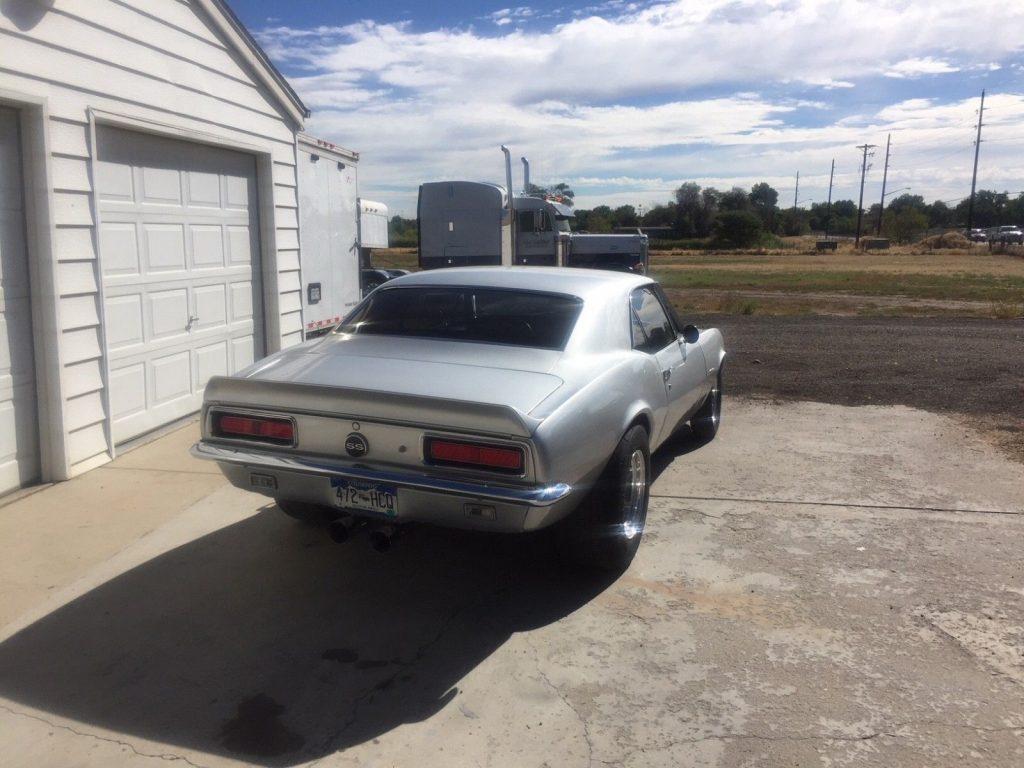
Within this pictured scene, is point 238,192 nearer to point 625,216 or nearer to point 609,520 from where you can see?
point 609,520

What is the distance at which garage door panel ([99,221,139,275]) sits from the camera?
6.32 m

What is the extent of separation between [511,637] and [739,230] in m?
80.2

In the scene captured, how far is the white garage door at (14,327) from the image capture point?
5.46 metres

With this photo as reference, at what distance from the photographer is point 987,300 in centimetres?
2367

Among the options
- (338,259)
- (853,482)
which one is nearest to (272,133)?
(338,259)

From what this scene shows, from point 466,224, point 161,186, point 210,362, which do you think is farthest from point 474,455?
point 466,224

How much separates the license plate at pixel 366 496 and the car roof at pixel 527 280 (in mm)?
1690

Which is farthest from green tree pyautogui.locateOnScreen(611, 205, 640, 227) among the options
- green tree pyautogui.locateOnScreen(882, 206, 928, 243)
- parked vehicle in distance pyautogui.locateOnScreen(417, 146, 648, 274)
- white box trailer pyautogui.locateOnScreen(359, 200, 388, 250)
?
white box trailer pyautogui.locateOnScreen(359, 200, 388, 250)

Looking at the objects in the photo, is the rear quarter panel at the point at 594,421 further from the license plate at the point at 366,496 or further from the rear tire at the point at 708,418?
the rear tire at the point at 708,418

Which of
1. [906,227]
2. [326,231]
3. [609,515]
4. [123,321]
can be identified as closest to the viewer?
[609,515]

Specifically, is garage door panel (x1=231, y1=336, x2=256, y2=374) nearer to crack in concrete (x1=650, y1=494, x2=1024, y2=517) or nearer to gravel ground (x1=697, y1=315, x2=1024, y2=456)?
crack in concrete (x1=650, y1=494, x2=1024, y2=517)

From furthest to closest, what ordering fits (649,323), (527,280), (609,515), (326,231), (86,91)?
(326,231) → (86,91) → (649,323) → (527,280) → (609,515)

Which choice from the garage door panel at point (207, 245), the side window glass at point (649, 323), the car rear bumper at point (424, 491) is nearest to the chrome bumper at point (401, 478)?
the car rear bumper at point (424, 491)

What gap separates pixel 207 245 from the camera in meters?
7.68
